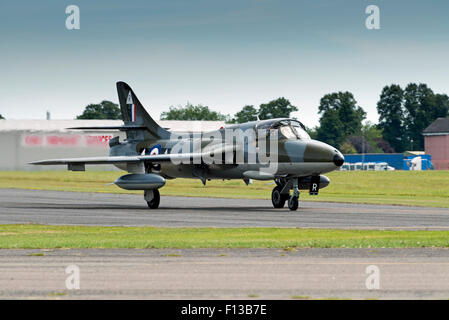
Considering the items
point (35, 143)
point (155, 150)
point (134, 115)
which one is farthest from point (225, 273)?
point (35, 143)

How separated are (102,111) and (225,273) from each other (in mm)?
175720

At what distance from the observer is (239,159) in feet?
101

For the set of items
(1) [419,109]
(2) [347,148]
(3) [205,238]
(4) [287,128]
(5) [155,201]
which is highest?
(1) [419,109]

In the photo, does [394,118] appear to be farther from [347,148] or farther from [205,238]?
[205,238]

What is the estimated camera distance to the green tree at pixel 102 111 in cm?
17862

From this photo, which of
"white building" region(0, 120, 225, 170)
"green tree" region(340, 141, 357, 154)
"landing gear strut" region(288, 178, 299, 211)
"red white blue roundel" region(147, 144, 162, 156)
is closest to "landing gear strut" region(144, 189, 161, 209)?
"red white blue roundel" region(147, 144, 162, 156)

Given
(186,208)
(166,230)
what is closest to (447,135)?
(186,208)

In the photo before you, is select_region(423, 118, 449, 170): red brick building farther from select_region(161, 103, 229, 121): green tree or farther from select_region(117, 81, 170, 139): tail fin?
select_region(117, 81, 170, 139): tail fin

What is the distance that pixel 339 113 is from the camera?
178 meters

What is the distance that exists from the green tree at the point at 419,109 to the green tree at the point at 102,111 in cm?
6786

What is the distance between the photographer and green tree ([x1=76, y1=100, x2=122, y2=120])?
17862 centimetres
